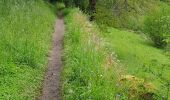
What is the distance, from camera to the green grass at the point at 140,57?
1094 inches

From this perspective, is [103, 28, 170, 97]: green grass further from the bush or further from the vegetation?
the bush

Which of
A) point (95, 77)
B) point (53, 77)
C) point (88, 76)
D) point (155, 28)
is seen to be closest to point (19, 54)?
point (53, 77)

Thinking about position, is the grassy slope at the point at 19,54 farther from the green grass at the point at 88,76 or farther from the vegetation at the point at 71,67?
the green grass at the point at 88,76

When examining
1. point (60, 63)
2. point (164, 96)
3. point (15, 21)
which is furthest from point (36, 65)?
point (164, 96)

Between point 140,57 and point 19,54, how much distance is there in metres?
18.4

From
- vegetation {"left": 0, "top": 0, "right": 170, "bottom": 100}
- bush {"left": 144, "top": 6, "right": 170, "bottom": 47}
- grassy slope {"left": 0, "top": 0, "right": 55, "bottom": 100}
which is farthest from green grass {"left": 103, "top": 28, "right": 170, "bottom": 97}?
grassy slope {"left": 0, "top": 0, "right": 55, "bottom": 100}

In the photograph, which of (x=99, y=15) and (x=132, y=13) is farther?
(x=132, y=13)

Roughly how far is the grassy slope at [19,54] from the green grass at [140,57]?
6.48 meters

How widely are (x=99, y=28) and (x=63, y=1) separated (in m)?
26.7

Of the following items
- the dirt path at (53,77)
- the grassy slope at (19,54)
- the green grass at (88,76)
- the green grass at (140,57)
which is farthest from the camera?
the green grass at (140,57)

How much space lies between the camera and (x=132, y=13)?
3928cm

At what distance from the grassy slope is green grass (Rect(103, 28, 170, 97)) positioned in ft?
21.3

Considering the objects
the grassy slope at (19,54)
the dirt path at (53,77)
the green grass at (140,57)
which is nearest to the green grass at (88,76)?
the dirt path at (53,77)

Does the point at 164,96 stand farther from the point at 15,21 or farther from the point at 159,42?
the point at 159,42
